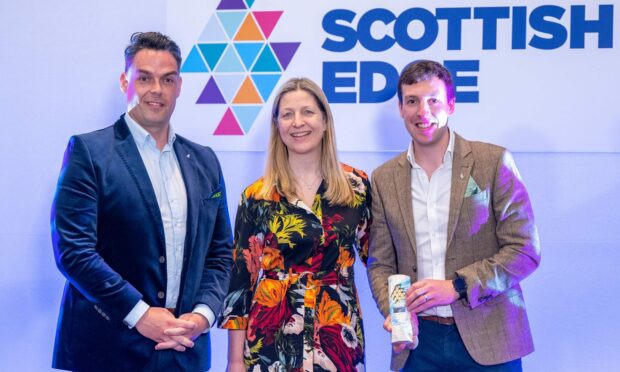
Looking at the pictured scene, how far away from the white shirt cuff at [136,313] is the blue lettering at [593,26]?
2.69 m

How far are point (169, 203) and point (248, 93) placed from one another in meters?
1.39

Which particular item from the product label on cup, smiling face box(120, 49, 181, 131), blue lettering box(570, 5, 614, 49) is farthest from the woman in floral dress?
blue lettering box(570, 5, 614, 49)

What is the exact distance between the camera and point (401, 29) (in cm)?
388

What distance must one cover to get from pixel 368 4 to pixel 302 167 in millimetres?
1459

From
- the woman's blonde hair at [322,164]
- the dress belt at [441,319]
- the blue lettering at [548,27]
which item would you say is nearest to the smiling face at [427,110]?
the woman's blonde hair at [322,164]

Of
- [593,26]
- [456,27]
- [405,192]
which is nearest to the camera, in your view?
[405,192]

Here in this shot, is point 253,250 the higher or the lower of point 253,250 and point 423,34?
the lower

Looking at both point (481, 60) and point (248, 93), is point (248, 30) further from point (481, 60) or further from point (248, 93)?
point (481, 60)

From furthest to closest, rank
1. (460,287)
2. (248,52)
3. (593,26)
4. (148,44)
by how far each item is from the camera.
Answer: (248,52)
(593,26)
(148,44)
(460,287)

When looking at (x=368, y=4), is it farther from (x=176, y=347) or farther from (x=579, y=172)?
(x=176, y=347)

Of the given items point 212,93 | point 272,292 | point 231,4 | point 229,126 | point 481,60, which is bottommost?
point 272,292

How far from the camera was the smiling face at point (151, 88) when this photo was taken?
9.50 ft

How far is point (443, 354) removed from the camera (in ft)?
8.89

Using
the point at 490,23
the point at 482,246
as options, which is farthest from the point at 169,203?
the point at 490,23
